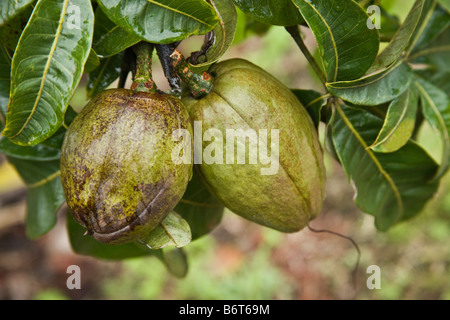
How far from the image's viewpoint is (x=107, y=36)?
2.50 ft

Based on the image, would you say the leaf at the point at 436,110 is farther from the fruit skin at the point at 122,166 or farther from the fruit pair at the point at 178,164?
the fruit skin at the point at 122,166

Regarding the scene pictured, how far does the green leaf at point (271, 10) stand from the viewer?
2.53 ft

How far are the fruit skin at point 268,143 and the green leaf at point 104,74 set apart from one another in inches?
6.6

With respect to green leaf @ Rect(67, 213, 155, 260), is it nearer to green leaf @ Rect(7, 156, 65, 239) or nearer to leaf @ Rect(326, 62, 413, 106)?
green leaf @ Rect(7, 156, 65, 239)

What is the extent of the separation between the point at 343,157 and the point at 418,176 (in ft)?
0.74

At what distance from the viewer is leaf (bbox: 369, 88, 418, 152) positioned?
0.86 meters

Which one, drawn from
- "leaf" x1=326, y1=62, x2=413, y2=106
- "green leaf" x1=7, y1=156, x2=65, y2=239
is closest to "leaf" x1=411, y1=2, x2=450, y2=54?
"leaf" x1=326, y1=62, x2=413, y2=106

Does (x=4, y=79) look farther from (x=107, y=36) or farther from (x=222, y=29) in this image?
(x=222, y=29)

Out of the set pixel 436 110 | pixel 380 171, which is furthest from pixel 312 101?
pixel 436 110

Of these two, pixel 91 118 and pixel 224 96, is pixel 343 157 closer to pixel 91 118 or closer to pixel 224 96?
pixel 224 96

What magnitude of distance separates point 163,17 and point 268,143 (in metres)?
0.26

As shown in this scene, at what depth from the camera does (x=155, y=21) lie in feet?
2.30

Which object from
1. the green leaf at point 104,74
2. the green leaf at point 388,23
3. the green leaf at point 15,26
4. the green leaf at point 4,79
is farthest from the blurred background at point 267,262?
the green leaf at point 15,26
